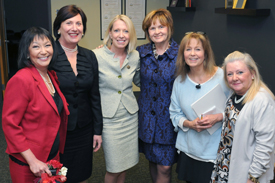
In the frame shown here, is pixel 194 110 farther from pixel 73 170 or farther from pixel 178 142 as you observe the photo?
pixel 73 170

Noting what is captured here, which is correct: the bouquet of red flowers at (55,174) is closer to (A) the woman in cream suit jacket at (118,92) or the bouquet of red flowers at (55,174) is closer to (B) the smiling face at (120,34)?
(A) the woman in cream suit jacket at (118,92)

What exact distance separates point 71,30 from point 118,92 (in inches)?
24.0

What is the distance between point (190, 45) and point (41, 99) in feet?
3.63

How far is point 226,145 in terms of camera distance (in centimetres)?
199

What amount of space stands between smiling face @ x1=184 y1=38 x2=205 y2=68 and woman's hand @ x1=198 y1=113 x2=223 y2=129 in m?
0.38

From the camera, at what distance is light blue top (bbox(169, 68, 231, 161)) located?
85.4 inches

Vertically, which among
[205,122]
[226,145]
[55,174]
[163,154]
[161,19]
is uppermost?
[161,19]

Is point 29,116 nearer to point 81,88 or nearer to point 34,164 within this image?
point 34,164

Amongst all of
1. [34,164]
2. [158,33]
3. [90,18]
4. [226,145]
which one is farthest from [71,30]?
[90,18]

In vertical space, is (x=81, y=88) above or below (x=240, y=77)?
below

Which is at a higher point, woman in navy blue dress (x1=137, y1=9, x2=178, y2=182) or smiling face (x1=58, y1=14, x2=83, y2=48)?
smiling face (x1=58, y1=14, x2=83, y2=48)

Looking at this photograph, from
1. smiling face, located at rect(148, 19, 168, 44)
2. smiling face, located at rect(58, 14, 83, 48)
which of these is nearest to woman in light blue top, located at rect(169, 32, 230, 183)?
smiling face, located at rect(148, 19, 168, 44)

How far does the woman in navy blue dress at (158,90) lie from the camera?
95.2 inches

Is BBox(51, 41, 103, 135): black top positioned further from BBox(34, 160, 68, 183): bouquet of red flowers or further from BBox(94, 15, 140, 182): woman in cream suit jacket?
BBox(34, 160, 68, 183): bouquet of red flowers
